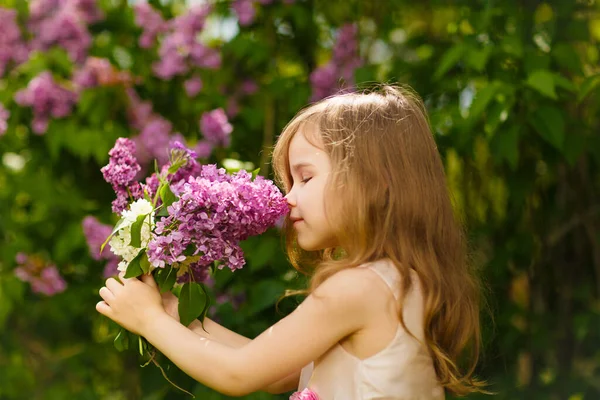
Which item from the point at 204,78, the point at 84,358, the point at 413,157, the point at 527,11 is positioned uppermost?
the point at 413,157

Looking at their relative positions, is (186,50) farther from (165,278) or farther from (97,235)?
(165,278)

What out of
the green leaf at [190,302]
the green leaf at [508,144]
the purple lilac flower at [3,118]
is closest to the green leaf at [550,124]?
the green leaf at [508,144]

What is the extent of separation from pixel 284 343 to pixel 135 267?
0.32m

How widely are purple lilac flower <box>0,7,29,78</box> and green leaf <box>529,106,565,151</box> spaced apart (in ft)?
6.83

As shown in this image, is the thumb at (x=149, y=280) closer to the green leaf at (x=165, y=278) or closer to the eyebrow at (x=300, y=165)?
the green leaf at (x=165, y=278)

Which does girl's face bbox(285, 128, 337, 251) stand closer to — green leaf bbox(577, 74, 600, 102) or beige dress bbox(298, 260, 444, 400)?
beige dress bbox(298, 260, 444, 400)

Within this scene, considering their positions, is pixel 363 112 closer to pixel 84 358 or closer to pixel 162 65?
pixel 162 65

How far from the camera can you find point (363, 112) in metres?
1.75

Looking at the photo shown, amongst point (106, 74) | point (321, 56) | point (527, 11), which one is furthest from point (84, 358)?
point (527, 11)

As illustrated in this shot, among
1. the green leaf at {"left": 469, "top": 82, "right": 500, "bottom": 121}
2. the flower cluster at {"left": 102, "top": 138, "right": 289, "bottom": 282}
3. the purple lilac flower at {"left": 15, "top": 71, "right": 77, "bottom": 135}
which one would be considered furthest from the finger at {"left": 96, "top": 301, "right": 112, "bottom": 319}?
the purple lilac flower at {"left": 15, "top": 71, "right": 77, "bottom": 135}

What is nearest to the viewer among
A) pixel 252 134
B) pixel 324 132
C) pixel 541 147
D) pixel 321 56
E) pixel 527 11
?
pixel 324 132

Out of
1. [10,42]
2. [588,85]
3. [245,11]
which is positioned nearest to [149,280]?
[588,85]

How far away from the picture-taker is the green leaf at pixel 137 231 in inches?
63.2

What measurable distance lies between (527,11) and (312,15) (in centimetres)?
90
